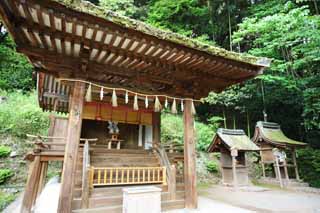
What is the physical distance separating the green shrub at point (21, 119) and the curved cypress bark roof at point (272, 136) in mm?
10528

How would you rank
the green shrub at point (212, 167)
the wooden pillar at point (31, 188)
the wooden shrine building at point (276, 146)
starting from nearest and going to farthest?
the wooden pillar at point (31, 188) < the wooden shrine building at point (276, 146) < the green shrub at point (212, 167)

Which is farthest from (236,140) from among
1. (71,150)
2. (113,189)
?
(71,150)

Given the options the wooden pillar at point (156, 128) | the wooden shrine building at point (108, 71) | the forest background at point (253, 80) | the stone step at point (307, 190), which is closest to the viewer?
the wooden shrine building at point (108, 71)

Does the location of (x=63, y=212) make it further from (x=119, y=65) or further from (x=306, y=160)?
(x=306, y=160)

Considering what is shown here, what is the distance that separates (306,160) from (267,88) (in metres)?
4.63

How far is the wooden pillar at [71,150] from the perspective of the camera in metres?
3.32

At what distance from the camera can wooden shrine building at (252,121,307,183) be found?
893 cm

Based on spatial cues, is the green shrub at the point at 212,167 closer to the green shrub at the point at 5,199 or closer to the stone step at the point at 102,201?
the stone step at the point at 102,201

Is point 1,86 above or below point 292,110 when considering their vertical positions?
above

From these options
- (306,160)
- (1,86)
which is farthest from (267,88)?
(1,86)

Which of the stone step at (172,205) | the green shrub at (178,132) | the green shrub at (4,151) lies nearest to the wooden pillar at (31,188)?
the stone step at (172,205)

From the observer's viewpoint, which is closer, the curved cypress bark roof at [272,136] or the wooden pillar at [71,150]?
the wooden pillar at [71,150]

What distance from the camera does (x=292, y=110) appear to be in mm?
13539

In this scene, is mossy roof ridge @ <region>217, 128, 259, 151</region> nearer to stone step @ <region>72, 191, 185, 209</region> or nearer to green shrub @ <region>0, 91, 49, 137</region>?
stone step @ <region>72, 191, 185, 209</region>
